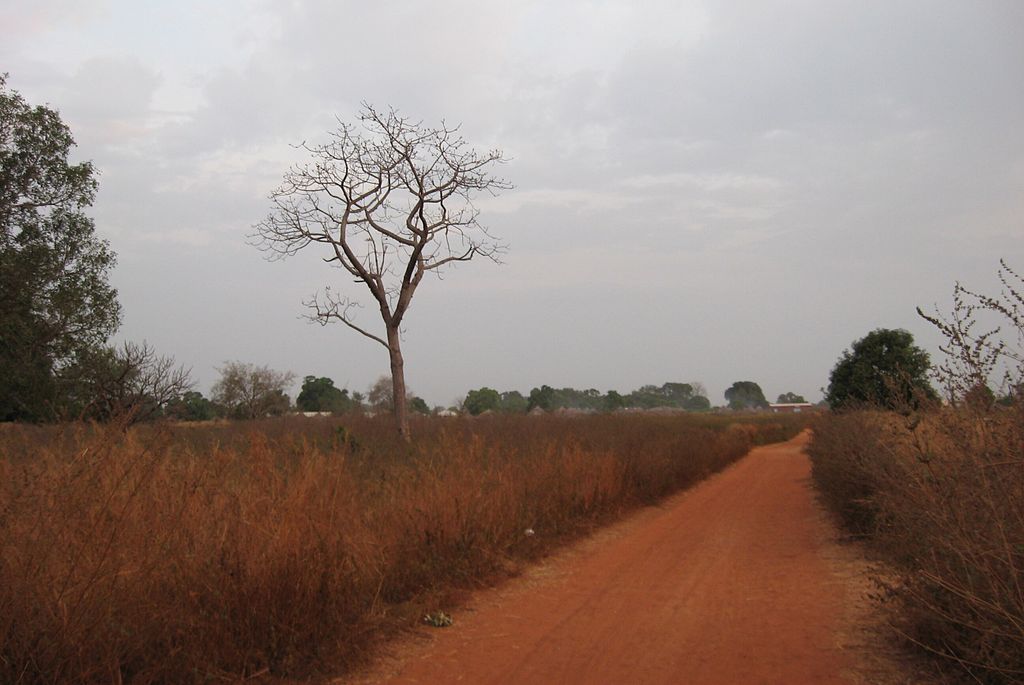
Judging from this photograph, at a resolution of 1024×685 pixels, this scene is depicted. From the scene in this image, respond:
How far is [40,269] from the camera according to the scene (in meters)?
18.1

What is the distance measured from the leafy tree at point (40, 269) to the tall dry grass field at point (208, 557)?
10560 millimetres

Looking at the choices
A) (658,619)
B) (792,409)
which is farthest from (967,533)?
(792,409)

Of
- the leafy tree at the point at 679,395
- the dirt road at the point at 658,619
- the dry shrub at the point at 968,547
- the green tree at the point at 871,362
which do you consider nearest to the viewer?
the dry shrub at the point at 968,547

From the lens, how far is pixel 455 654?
5977mm

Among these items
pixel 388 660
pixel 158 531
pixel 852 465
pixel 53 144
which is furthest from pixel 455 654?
pixel 53 144

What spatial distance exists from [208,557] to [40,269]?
1614cm

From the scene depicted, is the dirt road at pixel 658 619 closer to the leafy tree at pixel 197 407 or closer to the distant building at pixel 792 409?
the leafy tree at pixel 197 407

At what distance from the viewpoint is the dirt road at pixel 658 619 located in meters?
5.48

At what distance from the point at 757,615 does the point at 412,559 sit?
3246mm

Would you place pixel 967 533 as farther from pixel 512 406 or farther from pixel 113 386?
pixel 512 406

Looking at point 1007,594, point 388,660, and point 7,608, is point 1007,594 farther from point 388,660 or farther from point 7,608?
point 7,608

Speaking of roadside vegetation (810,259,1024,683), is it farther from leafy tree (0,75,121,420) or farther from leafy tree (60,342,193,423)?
leafy tree (0,75,121,420)

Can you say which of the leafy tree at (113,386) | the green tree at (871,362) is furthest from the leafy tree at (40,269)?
the green tree at (871,362)

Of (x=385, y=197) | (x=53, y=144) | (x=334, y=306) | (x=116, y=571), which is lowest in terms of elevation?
(x=116, y=571)
